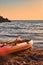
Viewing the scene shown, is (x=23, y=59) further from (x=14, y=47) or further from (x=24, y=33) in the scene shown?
(x=24, y=33)

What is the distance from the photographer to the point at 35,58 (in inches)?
741

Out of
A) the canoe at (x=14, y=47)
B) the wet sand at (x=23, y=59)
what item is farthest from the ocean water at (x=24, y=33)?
the wet sand at (x=23, y=59)

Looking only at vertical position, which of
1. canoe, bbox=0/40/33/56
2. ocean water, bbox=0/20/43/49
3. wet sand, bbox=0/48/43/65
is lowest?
ocean water, bbox=0/20/43/49

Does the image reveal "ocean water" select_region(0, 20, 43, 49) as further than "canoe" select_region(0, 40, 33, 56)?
Yes

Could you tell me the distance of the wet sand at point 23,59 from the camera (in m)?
17.2

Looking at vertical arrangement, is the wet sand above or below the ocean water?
above

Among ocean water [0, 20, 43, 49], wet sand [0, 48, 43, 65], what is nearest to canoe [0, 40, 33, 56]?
wet sand [0, 48, 43, 65]

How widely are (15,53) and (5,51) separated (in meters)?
1.56

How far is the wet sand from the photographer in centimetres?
1719

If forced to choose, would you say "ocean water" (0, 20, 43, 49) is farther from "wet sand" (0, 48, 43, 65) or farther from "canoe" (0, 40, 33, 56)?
"wet sand" (0, 48, 43, 65)

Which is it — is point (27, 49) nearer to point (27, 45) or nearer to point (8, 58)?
point (27, 45)

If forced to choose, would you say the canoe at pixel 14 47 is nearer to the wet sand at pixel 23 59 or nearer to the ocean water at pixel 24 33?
the wet sand at pixel 23 59

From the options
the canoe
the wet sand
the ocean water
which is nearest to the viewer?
the wet sand

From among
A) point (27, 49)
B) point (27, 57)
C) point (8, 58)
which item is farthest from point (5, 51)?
point (27, 49)
